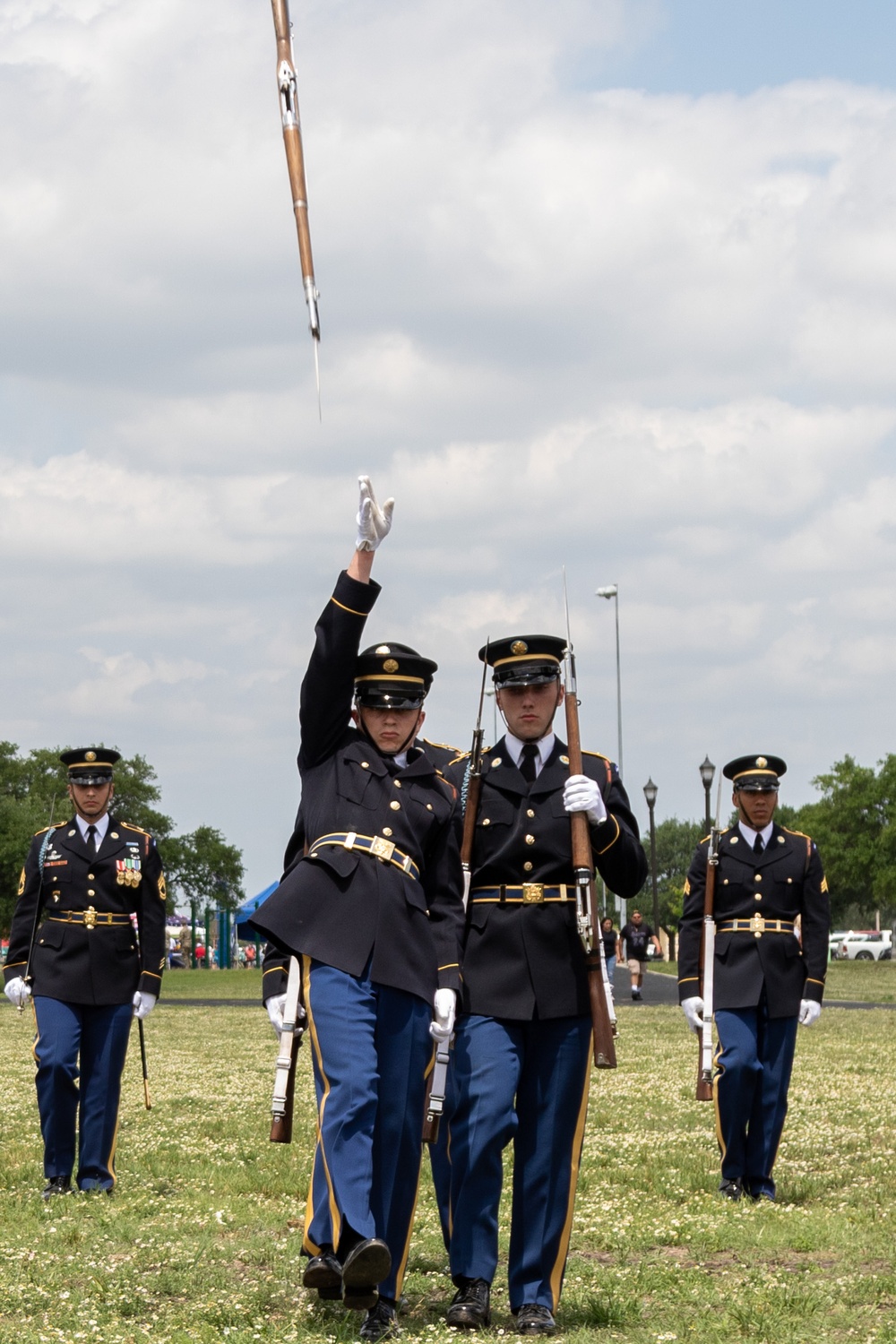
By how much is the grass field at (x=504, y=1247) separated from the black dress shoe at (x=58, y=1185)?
175mm

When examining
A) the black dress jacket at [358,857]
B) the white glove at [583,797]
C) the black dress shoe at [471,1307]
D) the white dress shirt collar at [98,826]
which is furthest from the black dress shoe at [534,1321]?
the white dress shirt collar at [98,826]

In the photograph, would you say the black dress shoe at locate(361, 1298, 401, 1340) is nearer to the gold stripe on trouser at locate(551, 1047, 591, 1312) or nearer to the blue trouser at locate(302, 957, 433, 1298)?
the blue trouser at locate(302, 957, 433, 1298)

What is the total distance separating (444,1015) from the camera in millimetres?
7562

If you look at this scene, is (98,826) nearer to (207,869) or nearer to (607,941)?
(607,941)

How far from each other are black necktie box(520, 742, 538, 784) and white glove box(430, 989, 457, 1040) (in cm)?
105

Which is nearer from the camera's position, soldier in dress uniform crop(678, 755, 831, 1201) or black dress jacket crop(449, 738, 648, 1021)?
black dress jacket crop(449, 738, 648, 1021)

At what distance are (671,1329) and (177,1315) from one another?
76.2 inches

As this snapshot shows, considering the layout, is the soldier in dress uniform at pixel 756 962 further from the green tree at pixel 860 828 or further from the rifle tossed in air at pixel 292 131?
the green tree at pixel 860 828

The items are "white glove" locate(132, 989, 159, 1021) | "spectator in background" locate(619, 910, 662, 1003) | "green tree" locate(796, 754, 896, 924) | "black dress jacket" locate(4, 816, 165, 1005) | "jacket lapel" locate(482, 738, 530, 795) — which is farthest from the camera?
"green tree" locate(796, 754, 896, 924)

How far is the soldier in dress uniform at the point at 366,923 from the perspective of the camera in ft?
23.0

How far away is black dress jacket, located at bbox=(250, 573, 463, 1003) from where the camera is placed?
A: 7387 mm

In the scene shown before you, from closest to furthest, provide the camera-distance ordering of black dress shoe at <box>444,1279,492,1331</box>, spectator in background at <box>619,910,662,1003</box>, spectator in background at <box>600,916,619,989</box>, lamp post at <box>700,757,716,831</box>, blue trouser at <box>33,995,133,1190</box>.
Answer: black dress shoe at <box>444,1279,492,1331</box> < spectator in background at <box>600,916,619,989</box> < blue trouser at <box>33,995,133,1190</box> < spectator in background at <box>619,910,662,1003</box> < lamp post at <box>700,757,716,831</box>

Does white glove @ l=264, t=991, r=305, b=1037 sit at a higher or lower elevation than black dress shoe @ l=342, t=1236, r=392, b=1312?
higher

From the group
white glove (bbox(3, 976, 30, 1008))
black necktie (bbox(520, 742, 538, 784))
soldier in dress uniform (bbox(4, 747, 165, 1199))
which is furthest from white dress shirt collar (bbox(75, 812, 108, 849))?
black necktie (bbox(520, 742, 538, 784))
